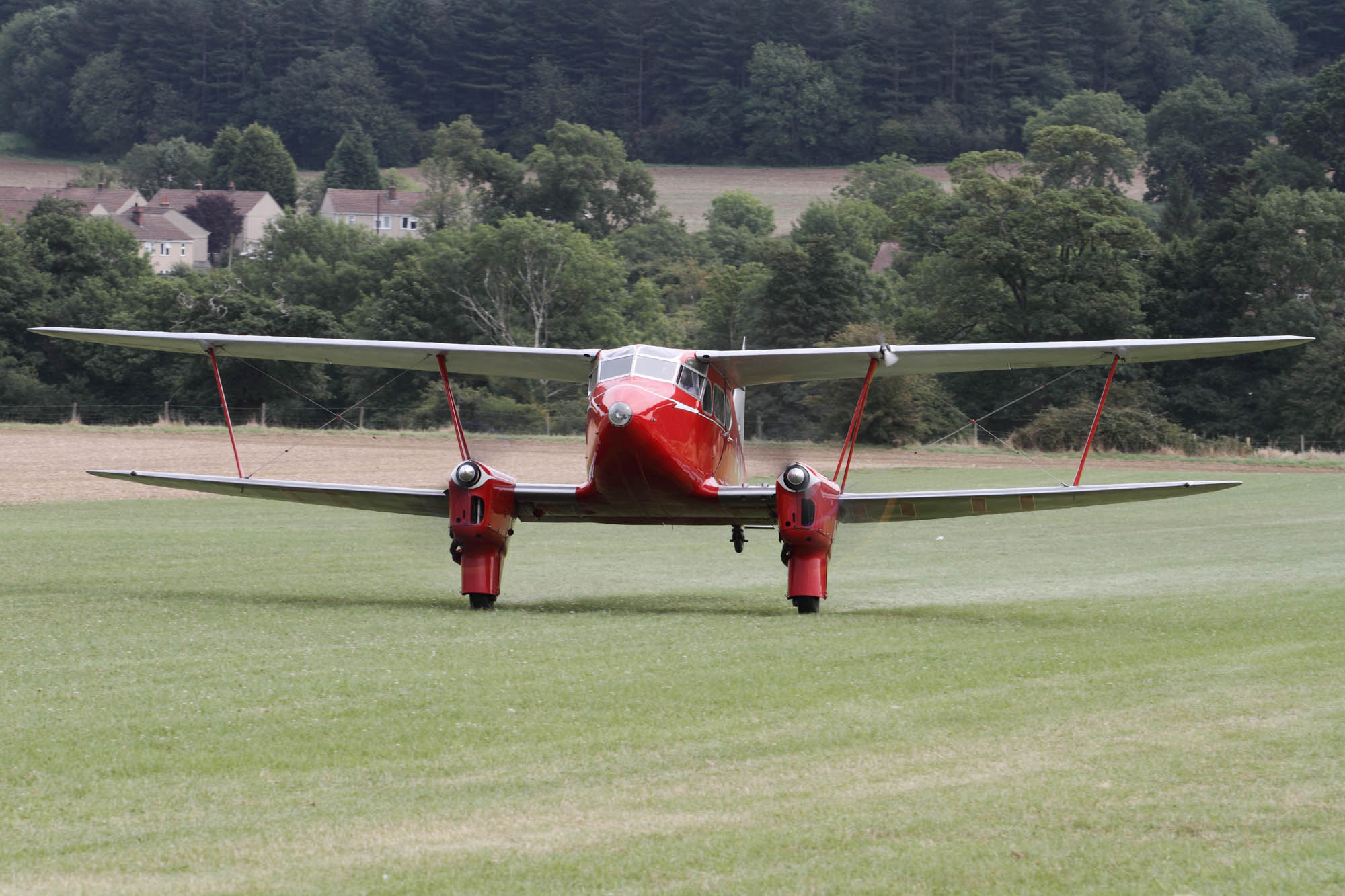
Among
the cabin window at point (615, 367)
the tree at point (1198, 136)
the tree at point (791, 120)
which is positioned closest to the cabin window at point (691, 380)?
the cabin window at point (615, 367)

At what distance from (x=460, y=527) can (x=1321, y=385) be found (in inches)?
2719

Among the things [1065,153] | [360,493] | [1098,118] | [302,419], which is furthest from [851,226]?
[360,493]

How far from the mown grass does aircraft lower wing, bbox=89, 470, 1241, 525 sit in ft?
→ 3.78

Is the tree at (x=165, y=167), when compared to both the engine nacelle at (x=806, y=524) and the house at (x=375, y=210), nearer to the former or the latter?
the house at (x=375, y=210)

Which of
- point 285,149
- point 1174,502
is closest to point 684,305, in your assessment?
point 1174,502

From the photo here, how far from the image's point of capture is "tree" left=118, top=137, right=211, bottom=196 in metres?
195

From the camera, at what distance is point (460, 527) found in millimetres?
17906

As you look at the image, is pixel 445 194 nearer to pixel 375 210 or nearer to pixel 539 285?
pixel 375 210

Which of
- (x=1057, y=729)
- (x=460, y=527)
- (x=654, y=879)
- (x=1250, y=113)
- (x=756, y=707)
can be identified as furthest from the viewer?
(x=1250, y=113)

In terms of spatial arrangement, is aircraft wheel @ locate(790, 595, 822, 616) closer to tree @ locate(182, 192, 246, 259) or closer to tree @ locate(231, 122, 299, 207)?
tree @ locate(182, 192, 246, 259)

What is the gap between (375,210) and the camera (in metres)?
181

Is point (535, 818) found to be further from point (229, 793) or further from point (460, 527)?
point (460, 527)

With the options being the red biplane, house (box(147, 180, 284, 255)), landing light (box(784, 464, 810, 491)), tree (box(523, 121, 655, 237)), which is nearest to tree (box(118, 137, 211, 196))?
house (box(147, 180, 284, 255))

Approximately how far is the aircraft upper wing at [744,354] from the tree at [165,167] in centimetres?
18576
